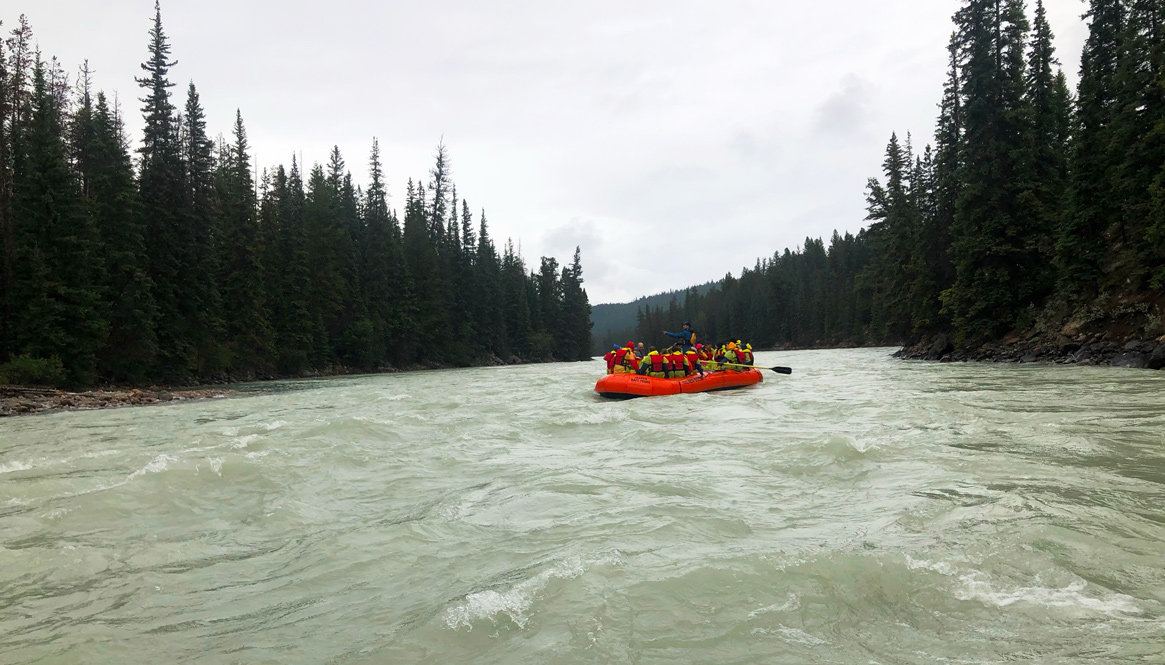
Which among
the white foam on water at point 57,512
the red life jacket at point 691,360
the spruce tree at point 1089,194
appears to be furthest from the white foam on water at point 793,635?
the spruce tree at point 1089,194

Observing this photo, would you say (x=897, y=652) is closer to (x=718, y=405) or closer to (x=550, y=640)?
(x=550, y=640)

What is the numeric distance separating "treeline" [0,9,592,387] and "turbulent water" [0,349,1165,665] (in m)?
15.5

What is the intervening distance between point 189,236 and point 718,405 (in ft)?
86.1

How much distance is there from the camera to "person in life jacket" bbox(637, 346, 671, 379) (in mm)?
17375

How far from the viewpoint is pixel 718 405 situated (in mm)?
14211

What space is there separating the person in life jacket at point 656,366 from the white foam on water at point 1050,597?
13.7 meters

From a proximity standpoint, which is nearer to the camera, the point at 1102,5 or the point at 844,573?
the point at 844,573

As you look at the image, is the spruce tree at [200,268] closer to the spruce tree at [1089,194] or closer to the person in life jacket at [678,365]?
the person in life jacket at [678,365]

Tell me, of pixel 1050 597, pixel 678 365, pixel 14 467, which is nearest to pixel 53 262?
pixel 14 467

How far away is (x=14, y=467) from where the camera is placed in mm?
7965

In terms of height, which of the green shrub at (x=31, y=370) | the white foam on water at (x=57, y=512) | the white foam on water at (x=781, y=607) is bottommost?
the white foam on water at (x=781, y=607)

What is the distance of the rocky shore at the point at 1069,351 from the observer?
17281 millimetres

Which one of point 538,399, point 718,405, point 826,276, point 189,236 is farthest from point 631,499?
point 826,276

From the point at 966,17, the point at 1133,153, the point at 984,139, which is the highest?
the point at 966,17
